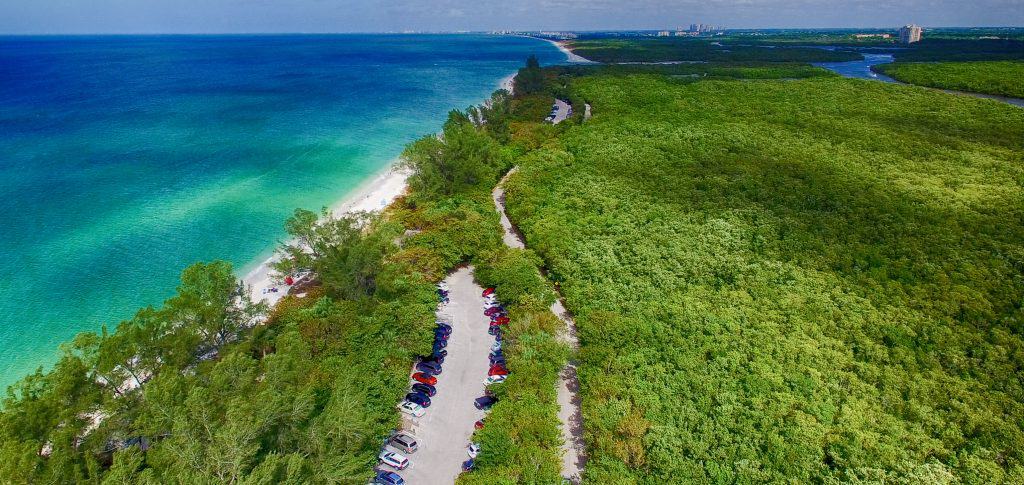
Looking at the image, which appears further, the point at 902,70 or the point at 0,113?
the point at 902,70

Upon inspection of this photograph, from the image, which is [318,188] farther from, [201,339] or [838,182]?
[838,182]

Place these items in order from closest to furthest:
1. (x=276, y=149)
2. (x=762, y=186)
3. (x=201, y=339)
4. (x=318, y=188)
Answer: (x=201, y=339), (x=762, y=186), (x=318, y=188), (x=276, y=149)

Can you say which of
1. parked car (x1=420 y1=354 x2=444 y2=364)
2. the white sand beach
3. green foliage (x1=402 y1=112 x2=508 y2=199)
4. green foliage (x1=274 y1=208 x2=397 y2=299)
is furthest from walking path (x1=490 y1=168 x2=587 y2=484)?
the white sand beach

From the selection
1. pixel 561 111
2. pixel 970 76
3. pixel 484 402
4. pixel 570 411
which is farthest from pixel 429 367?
pixel 970 76

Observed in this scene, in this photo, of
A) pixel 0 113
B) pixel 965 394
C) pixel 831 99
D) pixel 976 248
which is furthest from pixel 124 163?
pixel 831 99

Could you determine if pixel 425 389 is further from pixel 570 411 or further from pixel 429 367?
pixel 570 411

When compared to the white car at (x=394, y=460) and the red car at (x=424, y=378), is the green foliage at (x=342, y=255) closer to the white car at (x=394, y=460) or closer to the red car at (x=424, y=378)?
the red car at (x=424, y=378)

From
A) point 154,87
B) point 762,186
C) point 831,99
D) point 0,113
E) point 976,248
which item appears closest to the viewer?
point 976,248
